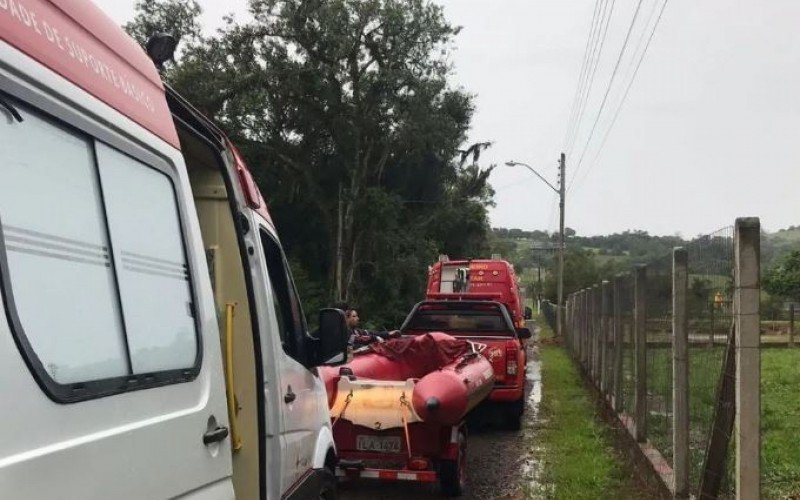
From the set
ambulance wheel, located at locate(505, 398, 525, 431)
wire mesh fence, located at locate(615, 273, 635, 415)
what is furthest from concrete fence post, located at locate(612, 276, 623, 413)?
ambulance wheel, located at locate(505, 398, 525, 431)

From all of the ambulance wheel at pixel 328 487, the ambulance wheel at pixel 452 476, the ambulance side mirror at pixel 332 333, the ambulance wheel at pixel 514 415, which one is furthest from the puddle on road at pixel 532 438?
the ambulance side mirror at pixel 332 333

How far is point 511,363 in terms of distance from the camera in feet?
37.0

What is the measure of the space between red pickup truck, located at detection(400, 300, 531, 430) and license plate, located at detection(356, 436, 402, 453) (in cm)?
352

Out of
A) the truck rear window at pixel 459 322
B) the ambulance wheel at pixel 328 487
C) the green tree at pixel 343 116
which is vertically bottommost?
the ambulance wheel at pixel 328 487

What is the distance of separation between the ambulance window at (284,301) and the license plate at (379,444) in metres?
3.02

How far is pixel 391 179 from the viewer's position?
39.6 m

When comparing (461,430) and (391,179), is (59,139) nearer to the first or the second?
(461,430)

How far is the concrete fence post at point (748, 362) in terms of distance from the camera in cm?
429

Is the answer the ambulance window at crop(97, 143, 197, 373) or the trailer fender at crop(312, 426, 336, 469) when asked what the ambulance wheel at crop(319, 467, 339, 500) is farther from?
the ambulance window at crop(97, 143, 197, 373)

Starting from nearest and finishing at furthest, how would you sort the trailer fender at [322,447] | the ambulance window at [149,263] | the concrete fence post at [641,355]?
the ambulance window at [149,263] < the trailer fender at [322,447] < the concrete fence post at [641,355]

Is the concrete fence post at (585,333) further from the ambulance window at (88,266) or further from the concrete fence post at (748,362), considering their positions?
the ambulance window at (88,266)

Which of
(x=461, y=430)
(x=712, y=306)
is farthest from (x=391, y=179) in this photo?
(x=712, y=306)

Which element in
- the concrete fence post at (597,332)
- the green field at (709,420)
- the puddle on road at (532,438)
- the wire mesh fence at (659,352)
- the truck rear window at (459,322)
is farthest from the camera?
the concrete fence post at (597,332)

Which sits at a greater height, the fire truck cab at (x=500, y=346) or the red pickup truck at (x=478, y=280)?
the red pickup truck at (x=478, y=280)
